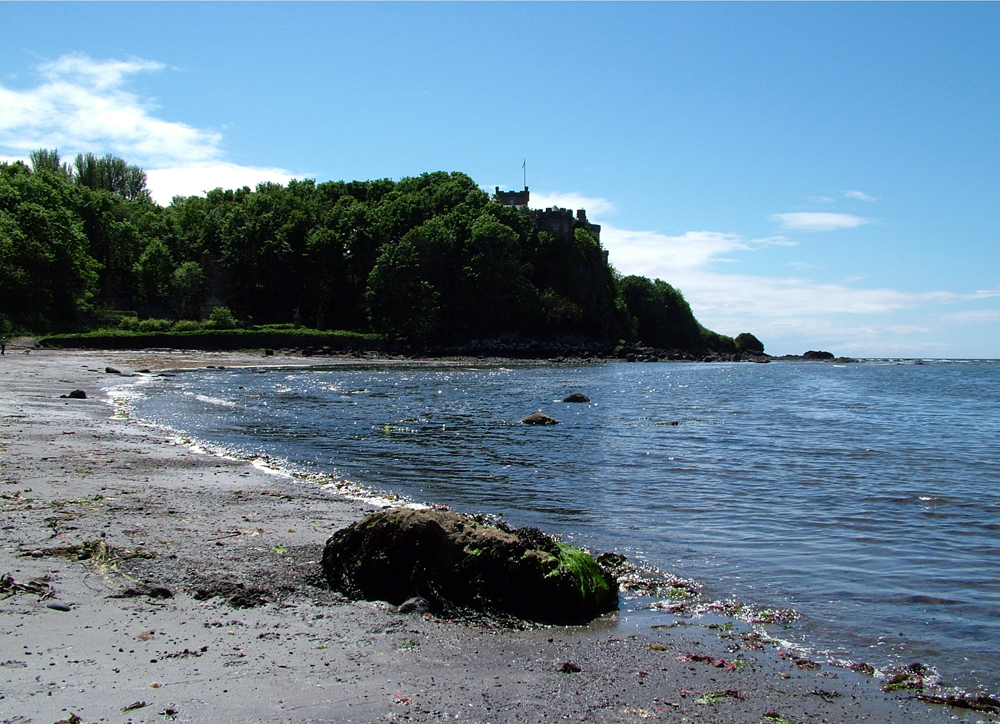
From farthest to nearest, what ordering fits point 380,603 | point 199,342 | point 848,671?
point 199,342 < point 380,603 < point 848,671

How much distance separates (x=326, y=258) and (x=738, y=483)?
95.0 metres

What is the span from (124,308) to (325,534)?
3863 inches

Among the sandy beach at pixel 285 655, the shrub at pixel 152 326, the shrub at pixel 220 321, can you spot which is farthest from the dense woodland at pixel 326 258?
the sandy beach at pixel 285 655

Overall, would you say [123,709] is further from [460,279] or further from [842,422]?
[460,279]

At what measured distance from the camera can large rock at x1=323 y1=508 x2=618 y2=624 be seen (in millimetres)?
6578

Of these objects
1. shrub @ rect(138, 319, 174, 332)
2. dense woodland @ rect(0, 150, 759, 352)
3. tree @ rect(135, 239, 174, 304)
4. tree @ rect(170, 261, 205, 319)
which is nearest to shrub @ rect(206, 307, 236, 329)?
shrub @ rect(138, 319, 174, 332)

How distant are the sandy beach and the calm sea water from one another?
1.30 m

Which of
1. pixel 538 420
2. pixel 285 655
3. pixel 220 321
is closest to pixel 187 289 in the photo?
pixel 220 321

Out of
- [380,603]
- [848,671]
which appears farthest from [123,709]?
[848,671]

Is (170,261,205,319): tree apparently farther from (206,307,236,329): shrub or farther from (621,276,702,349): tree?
A: (621,276,702,349): tree

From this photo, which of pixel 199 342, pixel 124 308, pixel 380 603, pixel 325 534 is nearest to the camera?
pixel 380 603

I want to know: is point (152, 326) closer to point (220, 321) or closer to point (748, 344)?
point (220, 321)

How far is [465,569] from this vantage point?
6758mm

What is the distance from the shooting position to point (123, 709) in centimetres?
442
